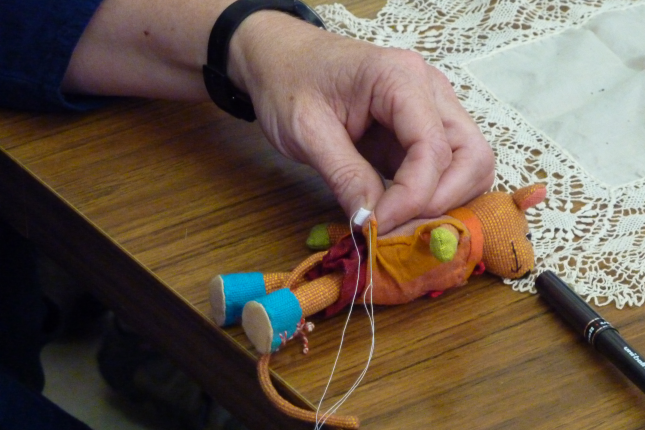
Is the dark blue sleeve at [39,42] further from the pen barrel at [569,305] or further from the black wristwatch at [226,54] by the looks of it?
the pen barrel at [569,305]

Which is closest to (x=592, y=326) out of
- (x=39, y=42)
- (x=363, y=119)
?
(x=363, y=119)

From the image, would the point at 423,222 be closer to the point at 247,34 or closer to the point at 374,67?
the point at 374,67

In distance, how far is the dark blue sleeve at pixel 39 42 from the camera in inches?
28.2

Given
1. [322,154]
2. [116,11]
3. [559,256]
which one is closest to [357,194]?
[322,154]

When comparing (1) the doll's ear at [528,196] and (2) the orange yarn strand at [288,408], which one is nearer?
(2) the orange yarn strand at [288,408]

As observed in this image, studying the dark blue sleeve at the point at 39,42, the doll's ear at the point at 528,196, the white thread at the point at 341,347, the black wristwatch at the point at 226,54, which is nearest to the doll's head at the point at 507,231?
the doll's ear at the point at 528,196

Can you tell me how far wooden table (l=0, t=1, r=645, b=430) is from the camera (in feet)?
1.67

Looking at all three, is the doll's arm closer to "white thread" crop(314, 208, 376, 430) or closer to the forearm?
"white thread" crop(314, 208, 376, 430)

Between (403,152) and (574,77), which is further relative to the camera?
(574,77)

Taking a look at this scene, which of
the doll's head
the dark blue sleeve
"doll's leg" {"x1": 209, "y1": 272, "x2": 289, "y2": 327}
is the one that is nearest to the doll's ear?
the doll's head

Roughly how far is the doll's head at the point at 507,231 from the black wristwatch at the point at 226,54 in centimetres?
26

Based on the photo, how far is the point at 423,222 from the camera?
0.56m

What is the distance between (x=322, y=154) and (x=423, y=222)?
107 millimetres

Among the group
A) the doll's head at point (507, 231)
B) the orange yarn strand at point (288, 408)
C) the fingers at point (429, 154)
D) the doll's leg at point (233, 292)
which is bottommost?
the orange yarn strand at point (288, 408)
